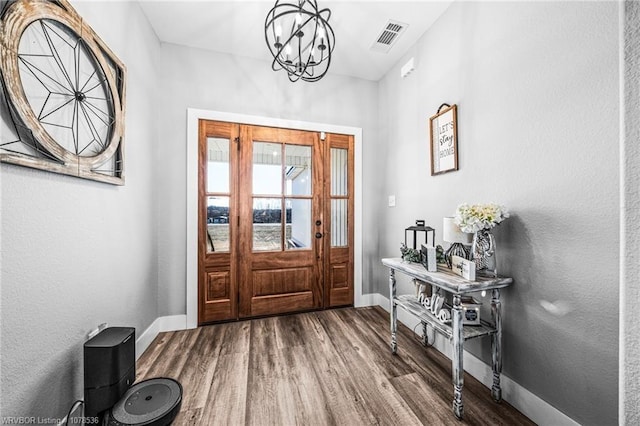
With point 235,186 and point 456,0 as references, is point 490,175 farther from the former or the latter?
point 235,186

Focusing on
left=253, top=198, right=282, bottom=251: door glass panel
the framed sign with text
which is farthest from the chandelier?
left=253, top=198, right=282, bottom=251: door glass panel

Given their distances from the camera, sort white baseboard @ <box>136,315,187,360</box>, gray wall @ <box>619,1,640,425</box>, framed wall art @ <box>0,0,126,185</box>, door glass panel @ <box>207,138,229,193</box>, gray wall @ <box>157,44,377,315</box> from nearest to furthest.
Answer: gray wall @ <box>619,1,640,425</box> < framed wall art @ <box>0,0,126,185</box> < white baseboard @ <box>136,315,187,360</box> < gray wall @ <box>157,44,377,315</box> < door glass panel @ <box>207,138,229,193</box>

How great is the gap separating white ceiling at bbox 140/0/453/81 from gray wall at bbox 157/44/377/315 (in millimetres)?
169

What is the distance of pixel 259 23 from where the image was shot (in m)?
2.25

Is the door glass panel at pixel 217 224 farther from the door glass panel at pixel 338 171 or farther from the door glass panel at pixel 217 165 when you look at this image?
the door glass panel at pixel 338 171

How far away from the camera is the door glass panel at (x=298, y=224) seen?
2.88 m

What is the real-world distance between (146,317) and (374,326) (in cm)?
212

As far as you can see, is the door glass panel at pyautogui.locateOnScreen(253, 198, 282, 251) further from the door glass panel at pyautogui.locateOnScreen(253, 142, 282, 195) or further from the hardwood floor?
the hardwood floor

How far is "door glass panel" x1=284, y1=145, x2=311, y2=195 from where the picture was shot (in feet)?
9.43

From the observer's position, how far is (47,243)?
116 cm

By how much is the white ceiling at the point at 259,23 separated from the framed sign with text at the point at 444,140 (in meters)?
0.85

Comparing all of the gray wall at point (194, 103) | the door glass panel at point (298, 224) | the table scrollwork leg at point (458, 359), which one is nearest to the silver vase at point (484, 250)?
the table scrollwork leg at point (458, 359)

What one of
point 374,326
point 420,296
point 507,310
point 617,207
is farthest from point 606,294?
point 374,326

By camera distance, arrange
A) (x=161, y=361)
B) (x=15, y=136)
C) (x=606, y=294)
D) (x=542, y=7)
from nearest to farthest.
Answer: (x=15, y=136), (x=606, y=294), (x=542, y=7), (x=161, y=361)
